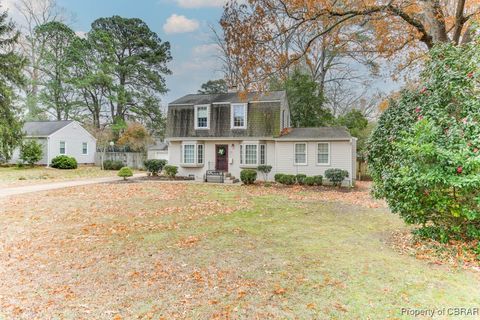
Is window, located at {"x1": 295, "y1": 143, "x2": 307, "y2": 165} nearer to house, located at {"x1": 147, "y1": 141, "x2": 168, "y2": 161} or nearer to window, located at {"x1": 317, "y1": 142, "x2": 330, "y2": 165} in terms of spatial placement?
window, located at {"x1": 317, "y1": 142, "x2": 330, "y2": 165}

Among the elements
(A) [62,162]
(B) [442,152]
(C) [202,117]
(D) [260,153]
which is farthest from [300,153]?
(A) [62,162]

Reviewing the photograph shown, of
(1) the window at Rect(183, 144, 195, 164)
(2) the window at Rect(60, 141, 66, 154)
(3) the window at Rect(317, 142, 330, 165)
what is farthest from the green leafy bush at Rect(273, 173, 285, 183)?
(2) the window at Rect(60, 141, 66, 154)

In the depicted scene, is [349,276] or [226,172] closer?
[349,276]

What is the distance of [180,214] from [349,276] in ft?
18.7

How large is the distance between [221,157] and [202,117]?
3261mm

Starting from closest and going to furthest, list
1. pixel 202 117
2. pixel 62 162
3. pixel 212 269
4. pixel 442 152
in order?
1. pixel 212 269
2. pixel 442 152
3. pixel 202 117
4. pixel 62 162

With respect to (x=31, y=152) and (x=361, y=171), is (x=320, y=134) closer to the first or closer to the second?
(x=361, y=171)

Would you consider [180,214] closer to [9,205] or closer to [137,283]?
[137,283]

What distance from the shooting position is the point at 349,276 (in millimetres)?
→ 4355

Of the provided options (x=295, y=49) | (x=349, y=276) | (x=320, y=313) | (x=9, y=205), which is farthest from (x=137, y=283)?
(x=295, y=49)

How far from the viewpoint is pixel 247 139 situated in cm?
1861

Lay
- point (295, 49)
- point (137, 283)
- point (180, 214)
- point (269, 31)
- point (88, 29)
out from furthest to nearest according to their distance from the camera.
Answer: point (88, 29)
point (295, 49)
point (269, 31)
point (180, 214)
point (137, 283)

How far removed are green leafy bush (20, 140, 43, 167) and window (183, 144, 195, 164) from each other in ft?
46.1

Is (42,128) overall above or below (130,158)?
above
